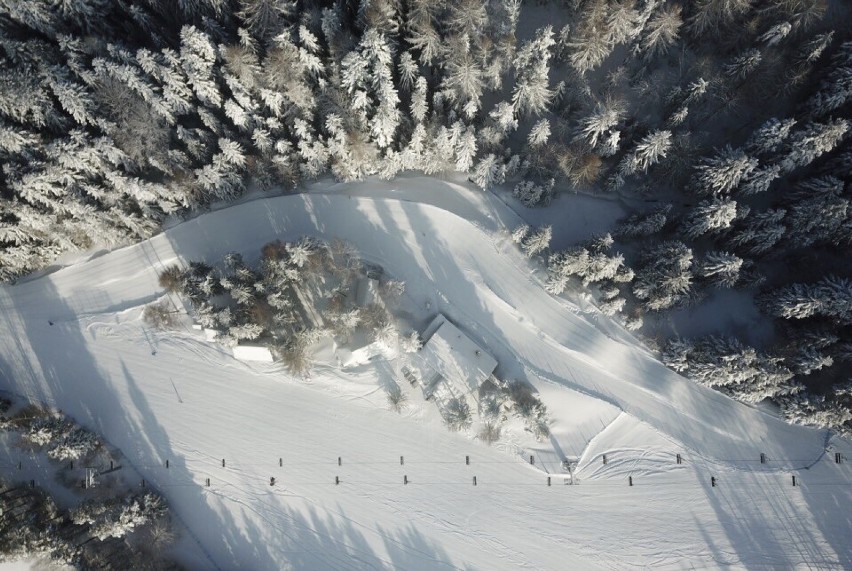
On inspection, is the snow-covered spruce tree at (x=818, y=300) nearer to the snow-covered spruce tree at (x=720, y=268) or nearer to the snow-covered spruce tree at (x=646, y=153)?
the snow-covered spruce tree at (x=720, y=268)

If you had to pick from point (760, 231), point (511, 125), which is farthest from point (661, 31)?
point (760, 231)

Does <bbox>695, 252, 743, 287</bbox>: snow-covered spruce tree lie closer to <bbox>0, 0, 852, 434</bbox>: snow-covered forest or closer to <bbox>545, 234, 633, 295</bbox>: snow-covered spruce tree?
<bbox>0, 0, 852, 434</bbox>: snow-covered forest

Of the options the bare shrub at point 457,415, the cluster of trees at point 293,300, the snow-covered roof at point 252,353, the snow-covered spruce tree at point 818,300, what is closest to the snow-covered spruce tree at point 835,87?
the snow-covered spruce tree at point 818,300

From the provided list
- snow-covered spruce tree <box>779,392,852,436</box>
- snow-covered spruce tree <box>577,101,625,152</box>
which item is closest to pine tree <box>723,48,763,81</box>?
snow-covered spruce tree <box>577,101,625,152</box>

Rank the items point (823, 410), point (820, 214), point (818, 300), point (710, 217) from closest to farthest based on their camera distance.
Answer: point (818, 300) < point (820, 214) < point (823, 410) < point (710, 217)

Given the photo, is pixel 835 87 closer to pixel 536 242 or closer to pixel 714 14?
pixel 714 14
